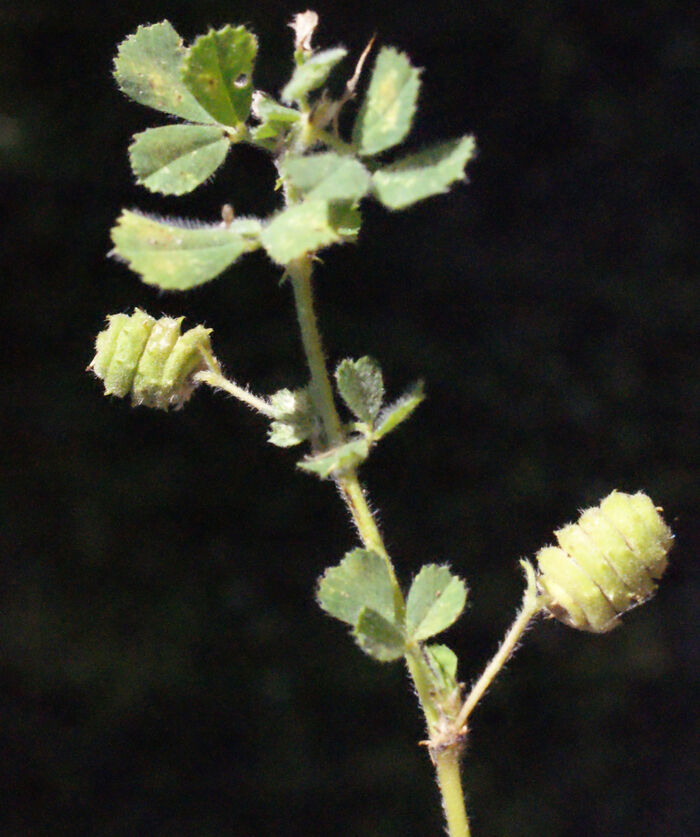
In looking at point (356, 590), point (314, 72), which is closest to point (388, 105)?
point (314, 72)

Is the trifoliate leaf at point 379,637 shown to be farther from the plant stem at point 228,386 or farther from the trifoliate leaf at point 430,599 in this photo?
the plant stem at point 228,386

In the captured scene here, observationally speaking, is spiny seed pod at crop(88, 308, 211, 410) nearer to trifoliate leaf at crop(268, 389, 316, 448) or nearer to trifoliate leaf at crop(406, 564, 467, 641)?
trifoliate leaf at crop(268, 389, 316, 448)

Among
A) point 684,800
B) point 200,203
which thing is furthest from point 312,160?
point 684,800

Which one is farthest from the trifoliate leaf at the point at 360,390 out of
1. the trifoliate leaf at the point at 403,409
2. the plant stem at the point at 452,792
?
the plant stem at the point at 452,792

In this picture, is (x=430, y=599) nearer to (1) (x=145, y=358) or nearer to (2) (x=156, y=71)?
(1) (x=145, y=358)

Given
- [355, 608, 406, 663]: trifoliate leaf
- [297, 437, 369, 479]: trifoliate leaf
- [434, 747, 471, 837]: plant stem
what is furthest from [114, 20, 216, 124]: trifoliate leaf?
[434, 747, 471, 837]: plant stem

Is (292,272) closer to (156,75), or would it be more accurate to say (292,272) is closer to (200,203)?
(156,75)
